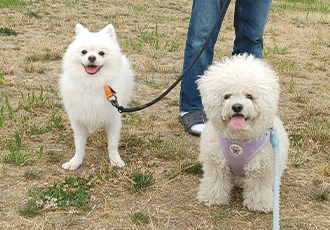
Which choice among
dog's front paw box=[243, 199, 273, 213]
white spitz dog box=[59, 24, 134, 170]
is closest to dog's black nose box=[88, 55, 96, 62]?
white spitz dog box=[59, 24, 134, 170]

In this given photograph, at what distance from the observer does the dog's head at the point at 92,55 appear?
2.94 metres

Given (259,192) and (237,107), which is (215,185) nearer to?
(259,192)

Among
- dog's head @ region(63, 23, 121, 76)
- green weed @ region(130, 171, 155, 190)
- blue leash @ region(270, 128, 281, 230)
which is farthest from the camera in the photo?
dog's head @ region(63, 23, 121, 76)

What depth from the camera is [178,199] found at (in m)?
2.75

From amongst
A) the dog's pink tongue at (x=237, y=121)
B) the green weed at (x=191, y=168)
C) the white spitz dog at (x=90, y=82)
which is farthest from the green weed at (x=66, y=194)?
the dog's pink tongue at (x=237, y=121)

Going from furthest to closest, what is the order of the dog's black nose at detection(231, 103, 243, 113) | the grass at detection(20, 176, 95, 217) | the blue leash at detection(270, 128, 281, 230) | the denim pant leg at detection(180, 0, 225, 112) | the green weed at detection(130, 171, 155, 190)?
the denim pant leg at detection(180, 0, 225, 112), the green weed at detection(130, 171, 155, 190), the grass at detection(20, 176, 95, 217), the dog's black nose at detection(231, 103, 243, 113), the blue leash at detection(270, 128, 281, 230)

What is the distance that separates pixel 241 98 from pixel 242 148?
329mm

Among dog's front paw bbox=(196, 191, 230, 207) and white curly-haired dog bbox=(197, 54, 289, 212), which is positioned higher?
white curly-haired dog bbox=(197, 54, 289, 212)

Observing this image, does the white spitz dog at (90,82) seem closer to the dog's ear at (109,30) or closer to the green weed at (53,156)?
the dog's ear at (109,30)

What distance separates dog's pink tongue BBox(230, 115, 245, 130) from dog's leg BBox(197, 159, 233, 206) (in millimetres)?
408

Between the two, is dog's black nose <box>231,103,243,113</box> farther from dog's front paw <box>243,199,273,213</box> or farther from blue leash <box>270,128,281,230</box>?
dog's front paw <box>243,199,273,213</box>

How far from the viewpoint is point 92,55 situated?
2920mm

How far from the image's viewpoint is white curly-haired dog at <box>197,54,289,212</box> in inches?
90.5

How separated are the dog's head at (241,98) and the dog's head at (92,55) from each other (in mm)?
924
